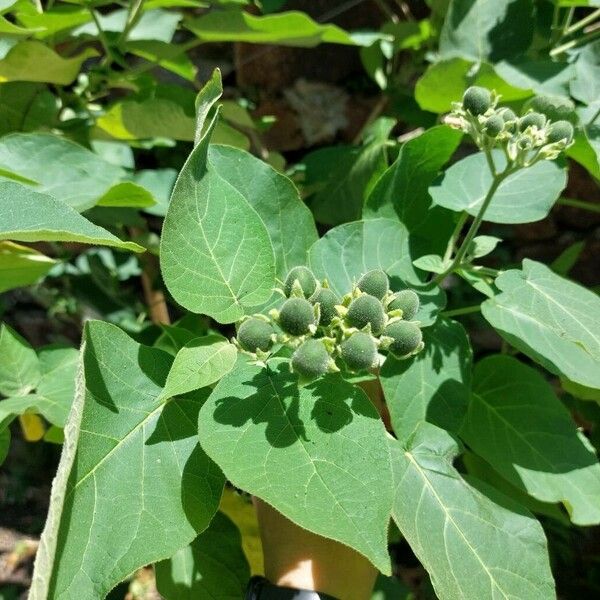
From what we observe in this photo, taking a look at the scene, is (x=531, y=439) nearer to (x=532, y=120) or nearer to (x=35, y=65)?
(x=532, y=120)

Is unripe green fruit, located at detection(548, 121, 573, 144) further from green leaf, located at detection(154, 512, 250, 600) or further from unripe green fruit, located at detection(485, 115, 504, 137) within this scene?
green leaf, located at detection(154, 512, 250, 600)

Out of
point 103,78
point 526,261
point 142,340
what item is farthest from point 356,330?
point 103,78

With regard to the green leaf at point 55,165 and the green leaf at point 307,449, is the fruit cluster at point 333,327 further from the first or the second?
the green leaf at point 55,165

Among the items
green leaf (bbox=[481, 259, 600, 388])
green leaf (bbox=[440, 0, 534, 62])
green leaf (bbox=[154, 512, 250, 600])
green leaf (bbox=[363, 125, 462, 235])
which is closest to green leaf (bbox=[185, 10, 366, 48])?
green leaf (bbox=[440, 0, 534, 62])

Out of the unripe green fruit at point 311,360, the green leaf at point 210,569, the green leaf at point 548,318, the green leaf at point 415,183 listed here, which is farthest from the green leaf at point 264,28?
the green leaf at point 210,569

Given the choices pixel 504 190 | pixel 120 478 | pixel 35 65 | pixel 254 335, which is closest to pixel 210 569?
pixel 120 478
